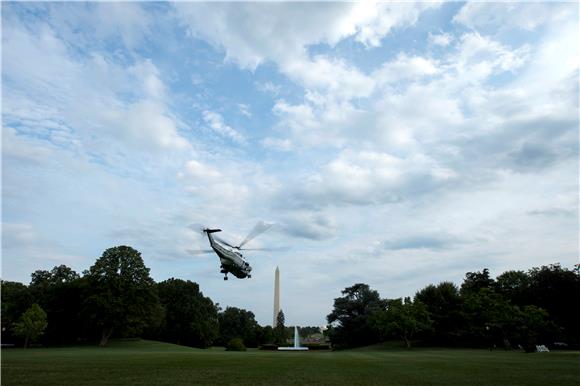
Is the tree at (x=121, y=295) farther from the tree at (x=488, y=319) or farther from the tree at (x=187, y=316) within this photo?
the tree at (x=488, y=319)

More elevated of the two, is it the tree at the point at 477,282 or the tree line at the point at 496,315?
the tree at the point at 477,282

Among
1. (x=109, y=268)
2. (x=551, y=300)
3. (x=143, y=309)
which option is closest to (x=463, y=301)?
(x=551, y=300)

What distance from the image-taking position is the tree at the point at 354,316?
87500mm

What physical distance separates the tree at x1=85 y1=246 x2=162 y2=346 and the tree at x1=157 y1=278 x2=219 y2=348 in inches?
640

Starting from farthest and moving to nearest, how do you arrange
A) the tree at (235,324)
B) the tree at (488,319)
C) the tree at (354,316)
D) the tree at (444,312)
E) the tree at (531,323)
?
the tree at (235,324)
the tree at (354,316)
the tree at (444,312)
the tree at (488,319)
the tree at (531,323)

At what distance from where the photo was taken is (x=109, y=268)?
242ft

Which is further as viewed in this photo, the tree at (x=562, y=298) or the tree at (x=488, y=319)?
the tree at (x=562, y=298)

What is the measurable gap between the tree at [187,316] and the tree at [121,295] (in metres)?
16.3

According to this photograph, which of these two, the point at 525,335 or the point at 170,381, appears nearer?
the point at 170,381

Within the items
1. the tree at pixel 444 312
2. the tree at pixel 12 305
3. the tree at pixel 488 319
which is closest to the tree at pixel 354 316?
the tree at pixel 444 312

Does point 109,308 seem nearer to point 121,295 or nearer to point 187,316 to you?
point 121,295

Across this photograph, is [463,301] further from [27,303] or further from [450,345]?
[27,303]

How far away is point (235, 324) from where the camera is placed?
114438mm

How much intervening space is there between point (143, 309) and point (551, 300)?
6697 centimetres
